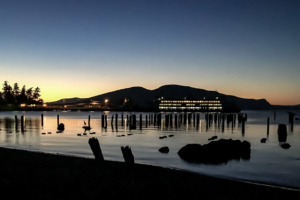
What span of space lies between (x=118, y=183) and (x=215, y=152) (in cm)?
Answer: 869

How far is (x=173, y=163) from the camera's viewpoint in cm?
1472

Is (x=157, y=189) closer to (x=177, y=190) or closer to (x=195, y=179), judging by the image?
(x=177, y=190)

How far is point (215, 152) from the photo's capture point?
15.5m

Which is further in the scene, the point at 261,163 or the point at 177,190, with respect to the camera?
the point at 261,163

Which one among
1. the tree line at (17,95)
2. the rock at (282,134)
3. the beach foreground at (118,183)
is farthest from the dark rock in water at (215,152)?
the tree line at (17,95)

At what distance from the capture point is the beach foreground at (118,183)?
7102 mm

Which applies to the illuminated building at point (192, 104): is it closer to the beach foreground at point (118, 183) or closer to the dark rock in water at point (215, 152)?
the dark rock in water at point (215, 152)

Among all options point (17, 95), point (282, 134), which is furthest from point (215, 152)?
point (17, 95)

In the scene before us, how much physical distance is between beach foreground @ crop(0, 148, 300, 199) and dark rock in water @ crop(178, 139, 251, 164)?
5234 millimetres

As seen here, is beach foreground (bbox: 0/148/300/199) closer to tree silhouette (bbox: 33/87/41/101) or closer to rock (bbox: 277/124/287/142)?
rock (bbox: 277/124/287/142)

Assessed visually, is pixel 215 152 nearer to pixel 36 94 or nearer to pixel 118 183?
pixel 118 183

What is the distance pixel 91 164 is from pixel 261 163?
32.6ft

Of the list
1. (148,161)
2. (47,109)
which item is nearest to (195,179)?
(148,161)

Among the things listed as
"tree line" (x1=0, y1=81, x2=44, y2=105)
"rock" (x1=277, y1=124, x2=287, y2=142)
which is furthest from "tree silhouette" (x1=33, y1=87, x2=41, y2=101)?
"rock" (x1=277, y1=124, x2=287, y2=142)
